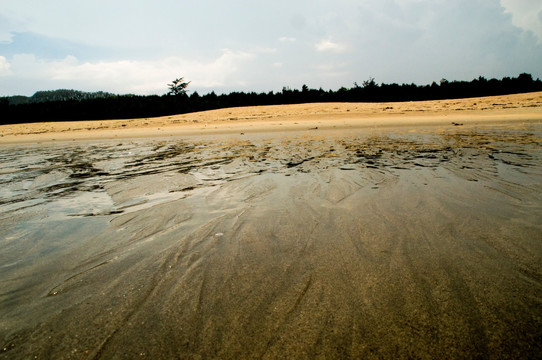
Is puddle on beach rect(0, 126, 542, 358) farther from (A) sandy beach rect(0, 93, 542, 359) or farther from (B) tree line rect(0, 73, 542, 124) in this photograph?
(B) tree line rect(0, 73, 542, 124)

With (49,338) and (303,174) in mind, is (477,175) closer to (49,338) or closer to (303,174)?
(303,174)

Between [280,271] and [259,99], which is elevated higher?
[259,99]

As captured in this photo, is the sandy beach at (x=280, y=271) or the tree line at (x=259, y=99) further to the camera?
the tree line at (x=259, y=99)

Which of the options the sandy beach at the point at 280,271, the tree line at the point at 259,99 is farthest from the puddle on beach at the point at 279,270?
the tree line at the point at 259,99

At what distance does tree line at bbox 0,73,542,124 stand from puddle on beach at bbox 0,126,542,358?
3267cm

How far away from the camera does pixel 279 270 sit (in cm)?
172

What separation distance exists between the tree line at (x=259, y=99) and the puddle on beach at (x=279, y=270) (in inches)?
1286

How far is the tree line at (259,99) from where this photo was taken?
29406 mm

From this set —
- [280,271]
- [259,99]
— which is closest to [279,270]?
[280,271]

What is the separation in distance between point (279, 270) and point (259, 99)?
3863cm

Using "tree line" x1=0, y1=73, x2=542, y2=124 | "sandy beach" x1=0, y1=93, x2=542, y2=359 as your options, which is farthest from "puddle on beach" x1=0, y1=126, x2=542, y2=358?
"tree line" x1=0, y1=73, x2=542, y2=124

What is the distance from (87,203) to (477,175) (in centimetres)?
568

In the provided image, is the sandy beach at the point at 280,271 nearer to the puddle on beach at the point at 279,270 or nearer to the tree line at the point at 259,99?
the puddle on beach at the point at 279,270

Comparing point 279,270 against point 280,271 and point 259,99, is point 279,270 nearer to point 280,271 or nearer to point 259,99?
point 280,271
